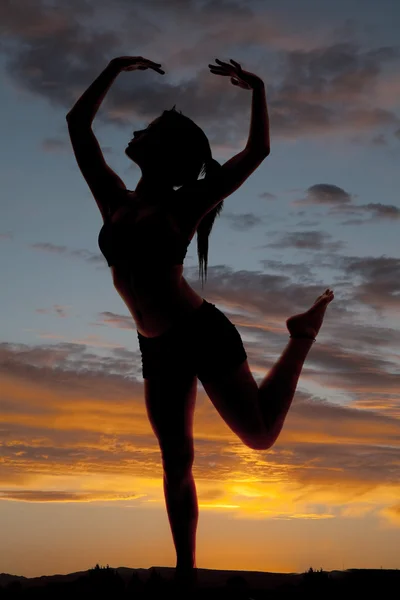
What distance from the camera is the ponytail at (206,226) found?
4.95m

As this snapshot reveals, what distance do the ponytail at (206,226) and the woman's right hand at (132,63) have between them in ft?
2.50

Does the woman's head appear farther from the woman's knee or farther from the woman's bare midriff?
the woman's knee

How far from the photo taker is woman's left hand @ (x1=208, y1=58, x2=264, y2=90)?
4930 mm

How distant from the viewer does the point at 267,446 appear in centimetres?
499

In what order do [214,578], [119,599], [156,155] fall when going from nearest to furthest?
[119,599], [156,155], [214,578]

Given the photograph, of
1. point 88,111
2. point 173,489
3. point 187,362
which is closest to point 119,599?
point 173,489

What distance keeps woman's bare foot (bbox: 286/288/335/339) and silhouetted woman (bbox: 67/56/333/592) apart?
0.89ft

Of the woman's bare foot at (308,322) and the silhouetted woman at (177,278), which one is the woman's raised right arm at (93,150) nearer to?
the silhouetted woman at (177,278)

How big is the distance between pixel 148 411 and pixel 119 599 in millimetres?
1203

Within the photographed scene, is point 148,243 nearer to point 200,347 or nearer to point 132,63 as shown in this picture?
point 200,347

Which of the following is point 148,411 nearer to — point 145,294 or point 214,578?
point 145,294

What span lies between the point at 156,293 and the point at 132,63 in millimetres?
1657

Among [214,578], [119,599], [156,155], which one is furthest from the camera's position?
[214,578]

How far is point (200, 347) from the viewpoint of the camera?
15.5 feet
